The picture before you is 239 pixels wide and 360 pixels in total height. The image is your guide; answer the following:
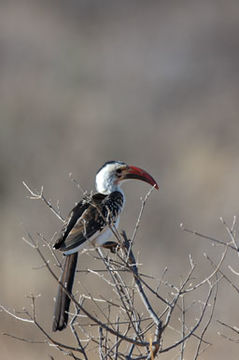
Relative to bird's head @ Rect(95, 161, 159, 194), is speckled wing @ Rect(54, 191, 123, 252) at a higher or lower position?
lower

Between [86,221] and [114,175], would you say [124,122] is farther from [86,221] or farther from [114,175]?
[86,221]

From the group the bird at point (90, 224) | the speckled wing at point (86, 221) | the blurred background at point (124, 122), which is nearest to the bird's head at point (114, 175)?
the bird at point (90, 224)

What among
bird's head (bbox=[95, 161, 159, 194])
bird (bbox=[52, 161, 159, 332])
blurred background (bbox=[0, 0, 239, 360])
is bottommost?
bird (bbox=[52, 161, 159, 332])

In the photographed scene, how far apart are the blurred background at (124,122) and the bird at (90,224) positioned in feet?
13.6

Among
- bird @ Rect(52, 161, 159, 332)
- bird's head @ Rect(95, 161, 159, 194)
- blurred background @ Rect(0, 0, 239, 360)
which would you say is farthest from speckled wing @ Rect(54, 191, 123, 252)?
blurred background @ Rect(0, 0, 239, 360)

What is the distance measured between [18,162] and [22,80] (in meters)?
2.16

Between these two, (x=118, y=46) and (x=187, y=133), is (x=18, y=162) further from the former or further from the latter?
(x=118, y=46)

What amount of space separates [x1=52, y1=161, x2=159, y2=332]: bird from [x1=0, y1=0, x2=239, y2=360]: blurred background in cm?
414

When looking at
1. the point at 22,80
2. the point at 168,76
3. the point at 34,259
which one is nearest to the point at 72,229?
the point at 34,259

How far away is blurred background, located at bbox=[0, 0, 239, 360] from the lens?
959 cm

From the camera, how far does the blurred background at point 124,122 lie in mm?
9594

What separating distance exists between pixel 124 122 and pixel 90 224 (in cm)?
881

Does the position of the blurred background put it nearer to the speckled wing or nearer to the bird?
the bird

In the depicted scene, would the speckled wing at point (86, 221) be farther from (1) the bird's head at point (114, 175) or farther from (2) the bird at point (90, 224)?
(1) the bird's head at point (114, 175)
